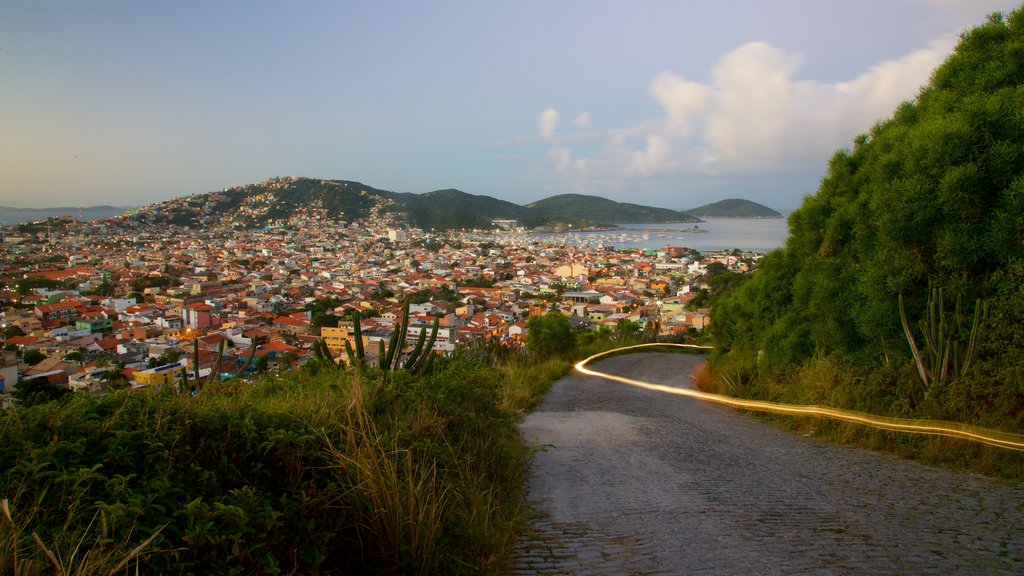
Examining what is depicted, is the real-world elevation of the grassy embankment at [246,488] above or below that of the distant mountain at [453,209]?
below

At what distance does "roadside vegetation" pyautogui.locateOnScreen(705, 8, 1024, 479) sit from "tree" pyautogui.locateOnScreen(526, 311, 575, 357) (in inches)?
460

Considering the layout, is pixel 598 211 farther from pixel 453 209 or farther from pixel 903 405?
pixel 903 405

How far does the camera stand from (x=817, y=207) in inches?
353

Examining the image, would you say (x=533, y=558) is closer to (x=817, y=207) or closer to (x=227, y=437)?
(x=227, y=437)

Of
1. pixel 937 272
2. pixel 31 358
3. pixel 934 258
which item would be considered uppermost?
pixel 934 258

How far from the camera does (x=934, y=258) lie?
6137 mm

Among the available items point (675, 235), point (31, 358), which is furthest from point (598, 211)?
point (31, 358)

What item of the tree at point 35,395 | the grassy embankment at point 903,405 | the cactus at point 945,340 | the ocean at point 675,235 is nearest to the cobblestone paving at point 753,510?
the grassy embankment at point 903,405

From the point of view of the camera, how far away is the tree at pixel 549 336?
19891 mm

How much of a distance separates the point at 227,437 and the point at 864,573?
9.92ft

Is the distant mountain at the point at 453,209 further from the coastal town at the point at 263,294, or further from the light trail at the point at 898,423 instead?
the light trail at the point at 898,423

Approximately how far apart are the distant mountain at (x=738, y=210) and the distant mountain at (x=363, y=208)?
16.2ft

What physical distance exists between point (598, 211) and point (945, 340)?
11733 cm

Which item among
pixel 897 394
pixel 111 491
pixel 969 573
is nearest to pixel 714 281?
pixel 897 394
